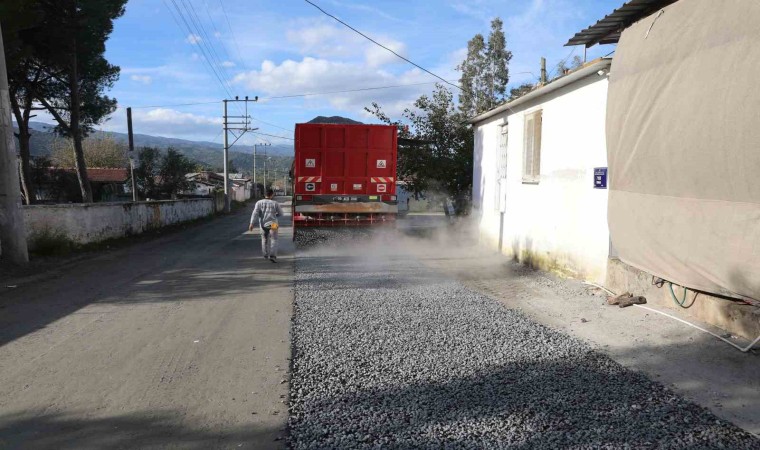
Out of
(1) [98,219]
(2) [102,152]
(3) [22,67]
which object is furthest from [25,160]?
(2) [102,152]

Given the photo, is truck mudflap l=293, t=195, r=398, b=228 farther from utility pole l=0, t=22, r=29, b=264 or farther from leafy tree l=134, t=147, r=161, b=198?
leafy tree l=134, t=147, r=161, b=198

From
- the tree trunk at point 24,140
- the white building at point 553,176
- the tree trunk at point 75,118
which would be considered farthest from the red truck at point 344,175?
the tree trunk at point 24,140

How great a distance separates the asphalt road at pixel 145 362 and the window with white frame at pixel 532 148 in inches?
203

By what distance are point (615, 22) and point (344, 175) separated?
7.71m

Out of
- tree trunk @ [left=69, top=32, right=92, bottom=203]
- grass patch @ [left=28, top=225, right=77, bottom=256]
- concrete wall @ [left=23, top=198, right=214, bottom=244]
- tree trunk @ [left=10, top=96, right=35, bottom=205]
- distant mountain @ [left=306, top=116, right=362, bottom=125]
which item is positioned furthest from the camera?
tree trunk @ [left=10, top=96, right=35, bottom=205]

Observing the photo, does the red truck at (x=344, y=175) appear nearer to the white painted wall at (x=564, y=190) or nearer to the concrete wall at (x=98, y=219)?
the white painted wall at (x=564, y=190)

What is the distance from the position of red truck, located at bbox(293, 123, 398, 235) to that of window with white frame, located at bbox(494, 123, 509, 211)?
2561 mm

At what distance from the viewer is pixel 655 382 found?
4.20 metres

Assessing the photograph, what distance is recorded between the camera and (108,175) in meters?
46.3

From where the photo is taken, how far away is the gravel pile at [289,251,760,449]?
3.31 metres

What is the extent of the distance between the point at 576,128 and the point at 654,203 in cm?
296

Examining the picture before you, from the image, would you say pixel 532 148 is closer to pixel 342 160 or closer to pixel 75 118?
pixel 342 160

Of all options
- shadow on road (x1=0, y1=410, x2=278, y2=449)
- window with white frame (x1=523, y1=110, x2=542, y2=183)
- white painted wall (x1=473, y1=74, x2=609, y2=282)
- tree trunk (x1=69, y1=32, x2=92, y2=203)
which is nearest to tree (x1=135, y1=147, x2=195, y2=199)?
tree trunk (x1=69, y1=32, x2=92, y2=203)

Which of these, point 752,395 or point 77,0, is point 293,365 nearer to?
point 752,395
